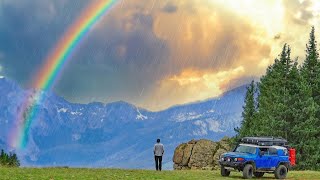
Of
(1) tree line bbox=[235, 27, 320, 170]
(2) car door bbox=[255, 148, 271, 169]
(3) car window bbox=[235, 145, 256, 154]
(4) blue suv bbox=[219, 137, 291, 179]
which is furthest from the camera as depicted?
(1) tree line bbox=[235, 27, 320, 170]

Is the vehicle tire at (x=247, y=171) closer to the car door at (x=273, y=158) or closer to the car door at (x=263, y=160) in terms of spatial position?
the car door at (x=263, y=160)

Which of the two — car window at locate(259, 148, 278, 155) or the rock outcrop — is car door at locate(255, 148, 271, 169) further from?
the rock outcrop

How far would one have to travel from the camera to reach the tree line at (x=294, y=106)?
84.3 meters

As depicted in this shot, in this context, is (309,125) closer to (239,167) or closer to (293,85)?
(293,85)

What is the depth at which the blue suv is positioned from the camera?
4609cm

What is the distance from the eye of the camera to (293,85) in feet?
303

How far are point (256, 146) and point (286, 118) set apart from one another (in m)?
42.7

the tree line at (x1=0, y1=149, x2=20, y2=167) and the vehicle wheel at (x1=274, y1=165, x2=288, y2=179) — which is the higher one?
the tree line at (x1=0, y1=149, x2=20, y2=167)

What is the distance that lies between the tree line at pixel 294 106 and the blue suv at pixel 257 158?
35746 mm

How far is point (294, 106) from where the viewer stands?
8775 cm

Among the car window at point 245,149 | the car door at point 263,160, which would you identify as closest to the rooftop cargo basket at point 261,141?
the car door at point 263,160

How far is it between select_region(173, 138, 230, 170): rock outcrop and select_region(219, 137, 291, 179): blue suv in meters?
43.5

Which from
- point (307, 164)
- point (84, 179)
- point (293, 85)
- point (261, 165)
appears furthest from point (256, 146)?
point (293, 85)

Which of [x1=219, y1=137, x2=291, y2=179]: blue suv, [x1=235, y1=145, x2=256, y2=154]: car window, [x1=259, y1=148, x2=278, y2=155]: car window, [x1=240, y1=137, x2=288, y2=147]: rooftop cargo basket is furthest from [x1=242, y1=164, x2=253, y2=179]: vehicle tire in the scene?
[x1=240, y1=137, x2=288, y2=147]: rooftop cargo basket
